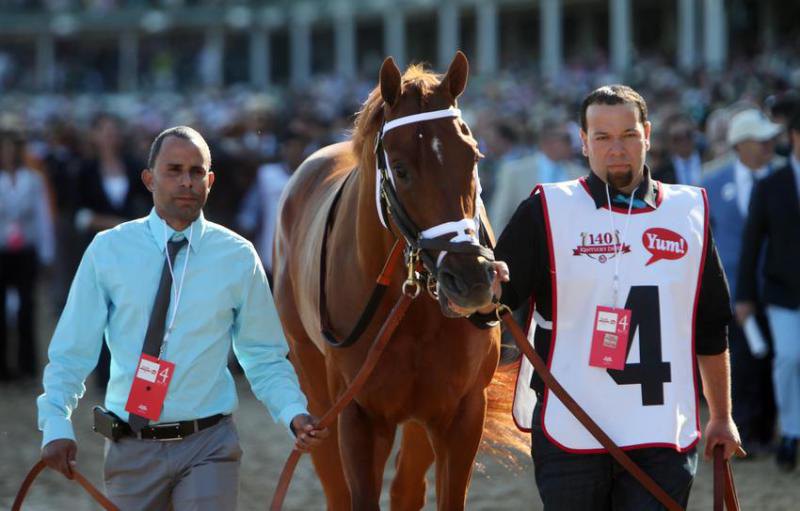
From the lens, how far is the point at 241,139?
15.7 metres

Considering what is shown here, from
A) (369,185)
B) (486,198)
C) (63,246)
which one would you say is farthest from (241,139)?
(369,185)

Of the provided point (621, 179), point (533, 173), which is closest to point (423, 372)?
point (621, 179)

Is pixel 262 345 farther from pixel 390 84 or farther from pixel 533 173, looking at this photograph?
pixel 533 173

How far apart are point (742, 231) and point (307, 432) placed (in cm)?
561

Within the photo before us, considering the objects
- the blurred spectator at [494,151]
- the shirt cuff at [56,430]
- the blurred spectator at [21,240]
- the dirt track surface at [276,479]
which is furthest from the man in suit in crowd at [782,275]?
the blurred spectator at [21,240]

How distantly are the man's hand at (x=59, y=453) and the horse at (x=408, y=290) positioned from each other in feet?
3.66

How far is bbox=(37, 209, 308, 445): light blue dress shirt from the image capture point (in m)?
4.32

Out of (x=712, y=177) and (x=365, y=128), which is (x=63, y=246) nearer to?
(x=712, y=177)

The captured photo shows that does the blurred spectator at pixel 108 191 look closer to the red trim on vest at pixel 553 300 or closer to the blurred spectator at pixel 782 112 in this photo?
the blurred spectator at pixel 782 112

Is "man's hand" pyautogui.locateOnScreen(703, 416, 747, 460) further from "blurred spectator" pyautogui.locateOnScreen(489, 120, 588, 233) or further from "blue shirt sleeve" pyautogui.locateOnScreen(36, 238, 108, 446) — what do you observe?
"blurred spectator" pyautogui.locateOnScreen(489, 120, 588, 233)

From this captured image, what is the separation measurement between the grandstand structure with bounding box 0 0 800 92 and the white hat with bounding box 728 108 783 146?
32.1 m

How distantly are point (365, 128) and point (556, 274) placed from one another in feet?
3.37

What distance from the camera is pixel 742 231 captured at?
925cm

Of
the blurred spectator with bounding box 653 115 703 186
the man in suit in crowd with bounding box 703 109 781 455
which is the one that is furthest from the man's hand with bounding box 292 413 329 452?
the blurred spectator with bounding box 653 115 703 186
